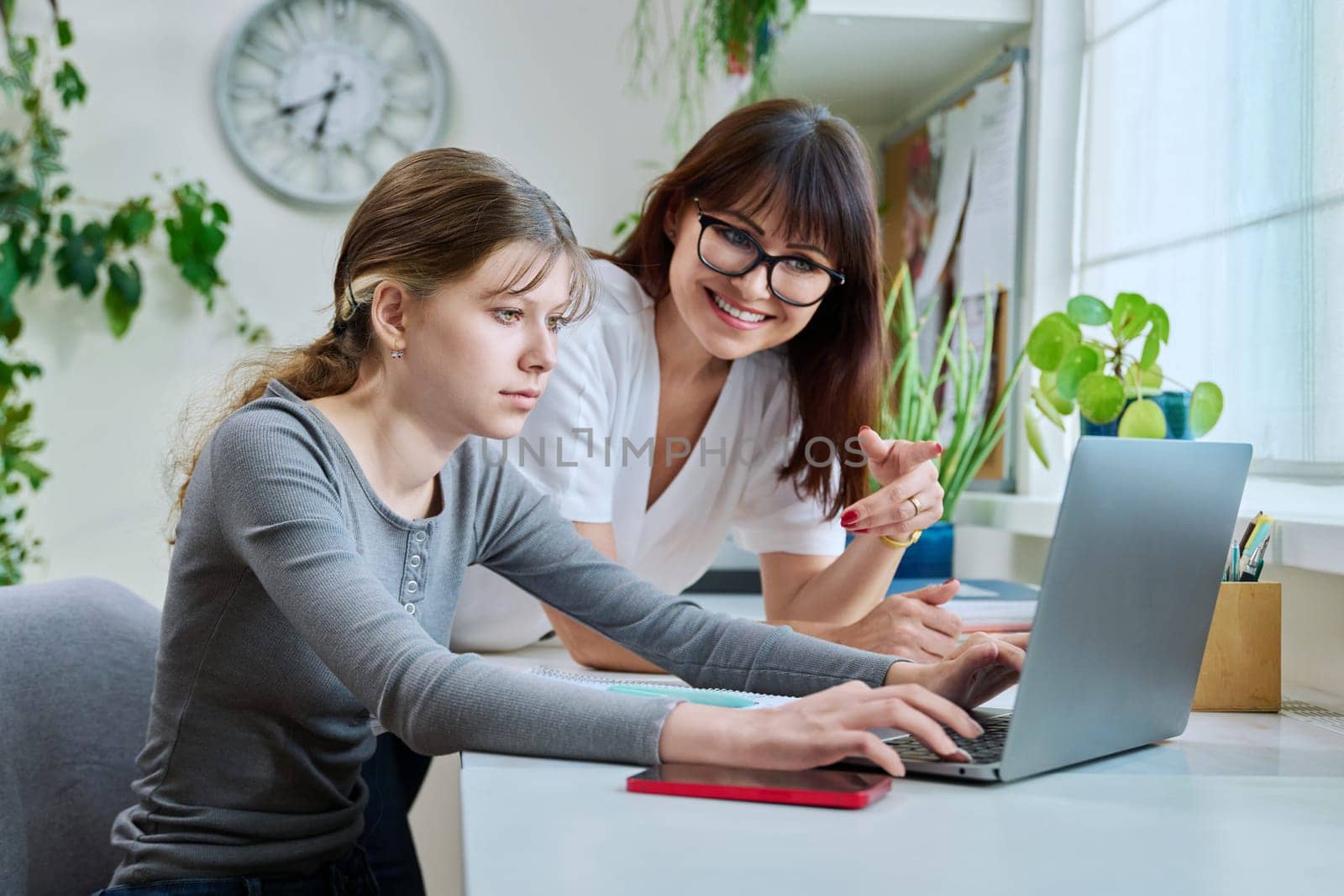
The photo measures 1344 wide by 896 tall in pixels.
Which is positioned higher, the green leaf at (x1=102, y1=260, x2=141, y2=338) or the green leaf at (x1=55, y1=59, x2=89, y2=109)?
the green leaf at (x1=55, y1=59, x2=89, y2=109)

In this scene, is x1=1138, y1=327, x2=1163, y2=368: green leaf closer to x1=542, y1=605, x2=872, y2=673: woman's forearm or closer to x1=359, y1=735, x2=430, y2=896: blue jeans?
x1=542, y1=605, x2=872, y2=673: woman's forearm

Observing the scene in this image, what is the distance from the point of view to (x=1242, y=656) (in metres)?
1.04

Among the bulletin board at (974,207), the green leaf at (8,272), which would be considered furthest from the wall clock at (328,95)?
the bulletin board at (974,207)

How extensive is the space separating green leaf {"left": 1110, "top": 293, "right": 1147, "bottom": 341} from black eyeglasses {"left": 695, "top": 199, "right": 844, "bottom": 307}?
1.21ft

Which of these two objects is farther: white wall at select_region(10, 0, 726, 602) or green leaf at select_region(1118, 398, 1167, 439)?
white wall at select_region(10, 0, 726, 602)

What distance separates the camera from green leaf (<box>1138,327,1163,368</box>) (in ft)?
4.60

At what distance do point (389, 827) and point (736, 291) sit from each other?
63cm

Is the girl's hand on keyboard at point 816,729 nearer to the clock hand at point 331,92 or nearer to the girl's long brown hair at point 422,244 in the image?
the girl's long brown hair at point 422,244

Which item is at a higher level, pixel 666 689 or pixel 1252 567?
pixel 1252 567

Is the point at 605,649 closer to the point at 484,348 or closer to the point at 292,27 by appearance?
the point at 484,348

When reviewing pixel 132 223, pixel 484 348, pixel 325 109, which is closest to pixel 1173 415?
pixel 484 348

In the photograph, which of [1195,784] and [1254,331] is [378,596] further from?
[1254,331]

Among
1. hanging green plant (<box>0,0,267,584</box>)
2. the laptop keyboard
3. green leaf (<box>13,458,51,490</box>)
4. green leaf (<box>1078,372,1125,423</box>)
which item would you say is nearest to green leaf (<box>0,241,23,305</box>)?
hanging green plant (<box>0,0,267,584</box>)

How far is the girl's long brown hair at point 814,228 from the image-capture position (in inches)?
49.4
